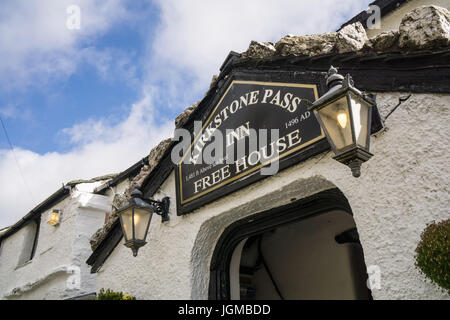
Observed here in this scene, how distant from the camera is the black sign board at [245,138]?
10.5 ft

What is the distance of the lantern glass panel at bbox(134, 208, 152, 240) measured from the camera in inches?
159

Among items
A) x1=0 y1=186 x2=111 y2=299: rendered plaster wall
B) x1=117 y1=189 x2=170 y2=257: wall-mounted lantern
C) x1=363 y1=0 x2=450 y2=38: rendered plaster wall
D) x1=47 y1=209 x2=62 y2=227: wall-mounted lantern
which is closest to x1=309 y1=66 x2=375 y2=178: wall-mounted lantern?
x1=117 y1=189 x2=170 y2=257: wall-mounted lantern

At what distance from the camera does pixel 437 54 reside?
8.02 ft

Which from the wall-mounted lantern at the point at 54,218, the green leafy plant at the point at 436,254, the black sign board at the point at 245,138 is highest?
the wall-mounted lantern at the point at 54,218

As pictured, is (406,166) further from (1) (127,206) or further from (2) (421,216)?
(1) (127,206)

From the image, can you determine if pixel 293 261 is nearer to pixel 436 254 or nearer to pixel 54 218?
pixel 436 254

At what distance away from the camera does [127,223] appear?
408 centimetres

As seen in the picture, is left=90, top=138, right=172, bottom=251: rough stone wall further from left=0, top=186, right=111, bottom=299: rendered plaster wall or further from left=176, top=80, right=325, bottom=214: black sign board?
left=0, top=186, right=111, bottom=299: rendered plaster wall

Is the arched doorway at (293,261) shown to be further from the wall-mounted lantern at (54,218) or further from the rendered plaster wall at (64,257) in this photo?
the wall-mounted lantern at (54,218)

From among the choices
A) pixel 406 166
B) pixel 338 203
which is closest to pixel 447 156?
A: pixel 406 166

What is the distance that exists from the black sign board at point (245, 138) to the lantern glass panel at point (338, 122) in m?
0.57

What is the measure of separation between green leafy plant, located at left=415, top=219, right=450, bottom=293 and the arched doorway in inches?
80.7

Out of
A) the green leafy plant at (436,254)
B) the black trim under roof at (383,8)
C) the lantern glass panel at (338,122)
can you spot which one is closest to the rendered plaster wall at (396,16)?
the black trim under roof at (383,8)

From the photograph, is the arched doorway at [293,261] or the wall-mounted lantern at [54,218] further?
the wall-mounted lantern at [54,218]
